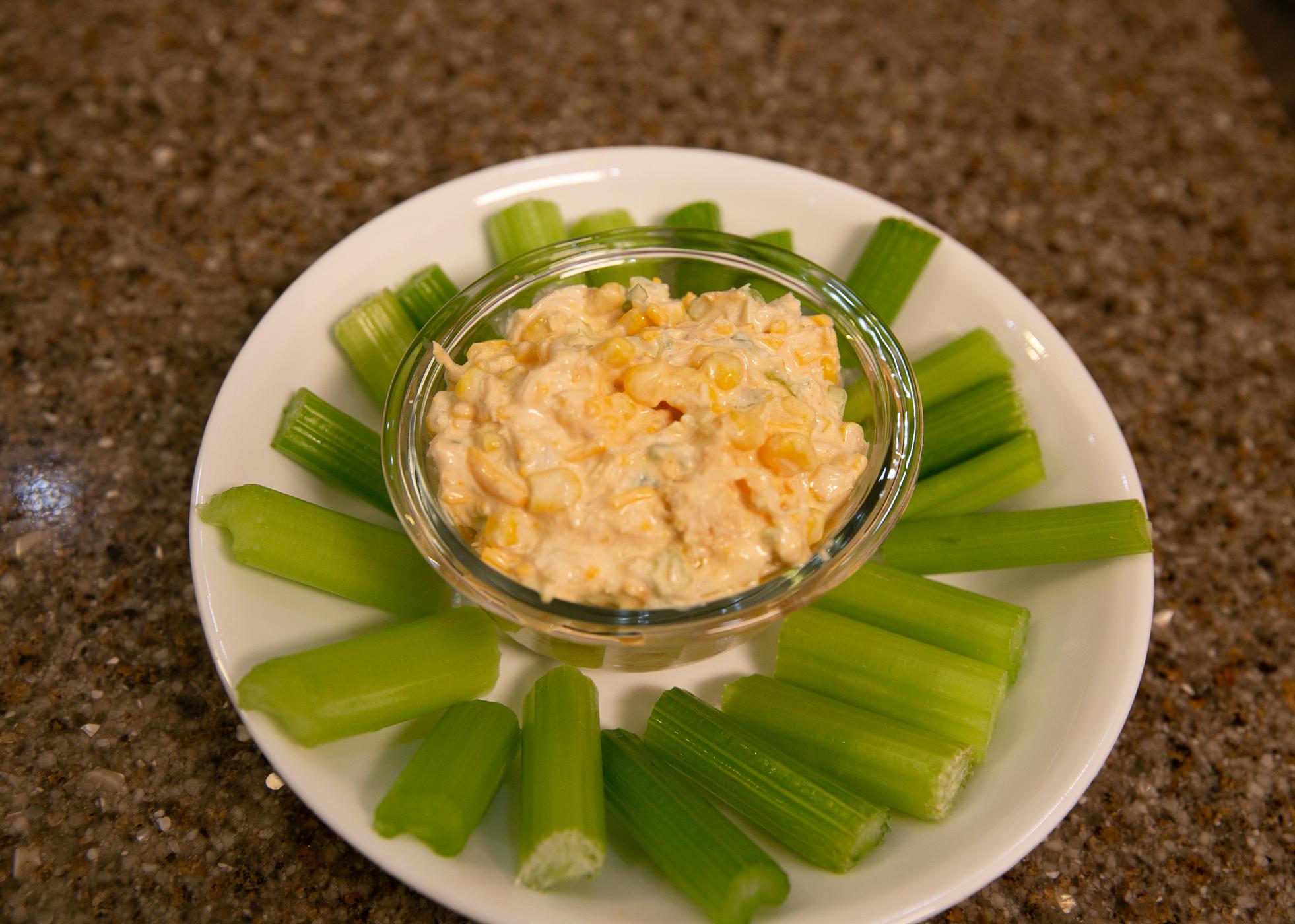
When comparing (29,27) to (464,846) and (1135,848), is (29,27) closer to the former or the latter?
(464,846)

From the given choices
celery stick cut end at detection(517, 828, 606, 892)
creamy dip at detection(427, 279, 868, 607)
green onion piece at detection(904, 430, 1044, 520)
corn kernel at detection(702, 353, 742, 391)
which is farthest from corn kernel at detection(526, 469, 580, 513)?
green onion piece at detection(904, 430, 1044, 520)

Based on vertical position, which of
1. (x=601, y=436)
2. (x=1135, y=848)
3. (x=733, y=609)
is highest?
(x=601, y=436)

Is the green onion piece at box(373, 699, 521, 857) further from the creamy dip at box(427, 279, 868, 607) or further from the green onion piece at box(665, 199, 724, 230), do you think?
the green onion piece at box(665, 199, 724, 230)

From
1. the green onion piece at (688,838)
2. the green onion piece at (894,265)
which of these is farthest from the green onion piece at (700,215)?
the green onion piece at (688,838)

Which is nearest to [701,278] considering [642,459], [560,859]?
[642,459]

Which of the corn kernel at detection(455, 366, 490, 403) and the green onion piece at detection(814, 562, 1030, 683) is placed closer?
the corn kernel at detection(455, 366, 490, 403)

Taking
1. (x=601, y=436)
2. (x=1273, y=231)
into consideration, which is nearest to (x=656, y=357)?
(x=601, y=436)
